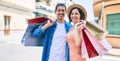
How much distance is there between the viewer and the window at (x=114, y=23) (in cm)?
1416

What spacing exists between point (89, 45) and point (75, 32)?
23 cm

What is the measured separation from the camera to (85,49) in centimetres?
271

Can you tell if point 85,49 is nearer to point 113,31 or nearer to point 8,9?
point 113,31

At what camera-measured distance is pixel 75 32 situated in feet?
9.00

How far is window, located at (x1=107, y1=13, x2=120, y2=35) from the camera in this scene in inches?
557

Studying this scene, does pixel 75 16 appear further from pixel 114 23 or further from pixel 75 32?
pixel 114 23

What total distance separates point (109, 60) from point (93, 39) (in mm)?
6843

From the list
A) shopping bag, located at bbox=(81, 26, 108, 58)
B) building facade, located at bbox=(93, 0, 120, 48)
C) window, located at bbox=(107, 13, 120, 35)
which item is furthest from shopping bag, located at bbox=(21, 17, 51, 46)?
window, located at bbox=(107, 13, 120, 35)

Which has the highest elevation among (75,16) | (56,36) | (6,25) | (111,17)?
(111,17)

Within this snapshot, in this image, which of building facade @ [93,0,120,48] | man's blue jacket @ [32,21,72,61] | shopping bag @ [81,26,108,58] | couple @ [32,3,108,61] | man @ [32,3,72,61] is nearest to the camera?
shopping bag @ [81,26,108,58]

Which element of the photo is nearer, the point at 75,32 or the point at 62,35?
the point at 75,32

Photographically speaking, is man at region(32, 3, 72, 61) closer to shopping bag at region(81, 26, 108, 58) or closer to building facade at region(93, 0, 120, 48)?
shopping bag at region(81, 26, 108, 58)

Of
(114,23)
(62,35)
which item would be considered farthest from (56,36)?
(114,23)

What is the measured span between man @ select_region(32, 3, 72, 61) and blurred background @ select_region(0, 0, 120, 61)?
468 mm
